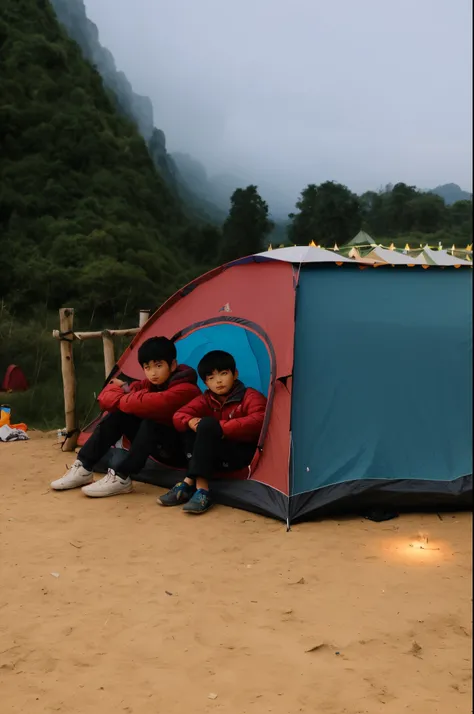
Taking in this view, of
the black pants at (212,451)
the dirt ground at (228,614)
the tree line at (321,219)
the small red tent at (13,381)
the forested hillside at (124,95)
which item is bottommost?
the dirt ground at (228,614)

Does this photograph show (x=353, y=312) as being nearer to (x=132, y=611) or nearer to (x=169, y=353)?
(x=169, y=353)

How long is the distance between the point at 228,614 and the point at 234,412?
145 centimetres

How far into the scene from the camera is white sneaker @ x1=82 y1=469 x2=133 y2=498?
395cm

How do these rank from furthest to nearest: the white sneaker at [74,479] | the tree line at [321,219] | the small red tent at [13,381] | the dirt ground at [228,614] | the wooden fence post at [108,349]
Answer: the tree line at [321,219], the small red tent at [13,381], the wooden fence post at [108,349], the white sneaker at [74,479], the dirt ground at [228,614]

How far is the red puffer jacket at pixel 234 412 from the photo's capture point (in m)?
3.68

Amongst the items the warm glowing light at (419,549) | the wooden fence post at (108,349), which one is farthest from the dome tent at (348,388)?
the wooden fence post at (108,349)

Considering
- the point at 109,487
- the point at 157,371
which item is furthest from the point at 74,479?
the point at 157,371

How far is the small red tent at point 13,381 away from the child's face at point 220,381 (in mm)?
4474

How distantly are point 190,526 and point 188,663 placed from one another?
1271mm

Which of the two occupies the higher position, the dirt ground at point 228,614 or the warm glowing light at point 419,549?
the warm glowing light at point 419,549

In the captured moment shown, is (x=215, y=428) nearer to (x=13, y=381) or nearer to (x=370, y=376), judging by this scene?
(x=370, y=376)

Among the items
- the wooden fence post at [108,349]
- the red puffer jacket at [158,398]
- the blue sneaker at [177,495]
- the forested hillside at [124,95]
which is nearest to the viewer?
the blue sneaker at [177,495]

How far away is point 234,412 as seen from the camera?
150 inches

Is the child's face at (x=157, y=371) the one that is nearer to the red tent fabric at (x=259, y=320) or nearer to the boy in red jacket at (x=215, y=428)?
the boy in red jacket at (x=215, y=428)
